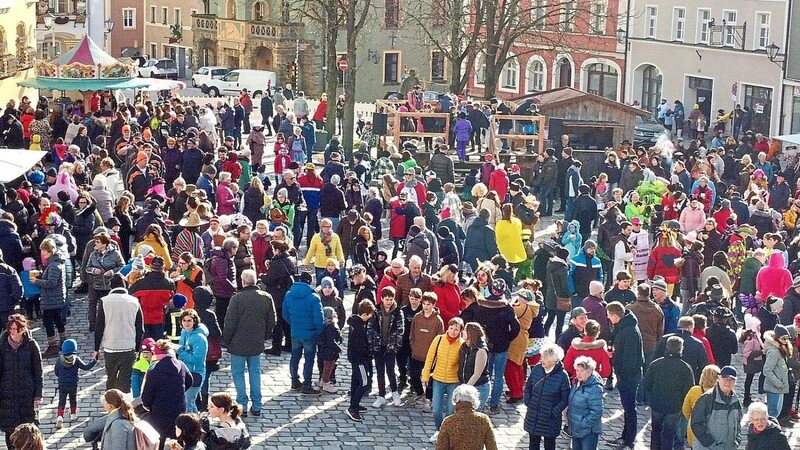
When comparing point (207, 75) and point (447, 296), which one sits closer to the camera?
point (447, 296)

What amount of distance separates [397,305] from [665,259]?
511cm

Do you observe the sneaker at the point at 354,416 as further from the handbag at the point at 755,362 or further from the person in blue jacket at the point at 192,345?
the handbag at the point at 755,362

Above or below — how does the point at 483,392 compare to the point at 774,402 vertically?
above

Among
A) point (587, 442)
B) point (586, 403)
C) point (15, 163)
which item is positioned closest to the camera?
point (586, 403)

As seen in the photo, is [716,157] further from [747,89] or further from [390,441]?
[747,89]

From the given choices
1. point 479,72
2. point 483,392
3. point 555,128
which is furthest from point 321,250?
point 479,72

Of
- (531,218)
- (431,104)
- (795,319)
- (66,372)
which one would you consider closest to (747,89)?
(431,104)

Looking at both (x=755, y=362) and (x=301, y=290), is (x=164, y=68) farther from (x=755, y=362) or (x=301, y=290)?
(x=755, y=362)

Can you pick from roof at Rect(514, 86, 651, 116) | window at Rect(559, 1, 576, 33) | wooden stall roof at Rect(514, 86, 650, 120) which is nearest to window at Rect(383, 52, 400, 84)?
window at Rect(559, 1, 576, 33)

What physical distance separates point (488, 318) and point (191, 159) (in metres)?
11.4

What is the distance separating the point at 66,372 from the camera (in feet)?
49.2

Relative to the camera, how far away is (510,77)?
62.1 meters

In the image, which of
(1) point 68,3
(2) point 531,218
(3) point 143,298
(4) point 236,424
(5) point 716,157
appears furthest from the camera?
(1) point 68,3

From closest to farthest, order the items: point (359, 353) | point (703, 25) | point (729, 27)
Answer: point (359, 353) → point (729, 27) → point (703, 25)
